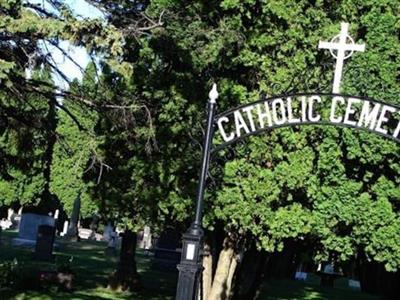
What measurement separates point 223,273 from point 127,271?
5.68m

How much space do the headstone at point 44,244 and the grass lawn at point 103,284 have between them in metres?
0.50

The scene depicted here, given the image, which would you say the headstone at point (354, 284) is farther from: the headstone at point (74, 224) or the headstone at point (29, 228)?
the headstone at point (74, 224)

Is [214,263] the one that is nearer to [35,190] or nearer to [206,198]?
[206,198]

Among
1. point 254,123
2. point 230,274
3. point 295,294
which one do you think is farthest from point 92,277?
point 254,123

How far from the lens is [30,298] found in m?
15.2

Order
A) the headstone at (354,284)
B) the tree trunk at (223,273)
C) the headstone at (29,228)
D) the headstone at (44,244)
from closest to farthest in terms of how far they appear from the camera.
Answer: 1. the tree trunk at (223,273)
2. the headstone at (44,244)
3. the headstone at (29,228)
4. the headstone at (354,284)

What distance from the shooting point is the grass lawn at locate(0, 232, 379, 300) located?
1688 centimetres

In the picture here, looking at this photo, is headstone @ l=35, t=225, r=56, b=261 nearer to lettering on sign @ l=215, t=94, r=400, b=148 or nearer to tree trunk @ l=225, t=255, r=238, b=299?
tree trunk @ l=225, t=255, r=238, b=299

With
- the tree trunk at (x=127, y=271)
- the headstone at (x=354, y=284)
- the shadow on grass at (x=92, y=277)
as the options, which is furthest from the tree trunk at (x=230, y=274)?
the headstone at (x=354, y=284)

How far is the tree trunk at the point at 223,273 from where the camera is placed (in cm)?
1403

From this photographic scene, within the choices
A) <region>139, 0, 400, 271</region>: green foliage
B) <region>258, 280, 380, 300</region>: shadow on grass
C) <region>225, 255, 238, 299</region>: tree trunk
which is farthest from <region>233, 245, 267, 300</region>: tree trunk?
<region>258, 280, 380, 300</region>: shadow on grass

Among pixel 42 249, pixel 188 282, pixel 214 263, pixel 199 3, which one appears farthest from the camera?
pixel 42 249

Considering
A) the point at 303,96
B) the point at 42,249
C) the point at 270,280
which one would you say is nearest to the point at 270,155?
the point at 303,96

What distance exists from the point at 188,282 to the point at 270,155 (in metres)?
5.82
